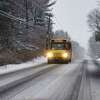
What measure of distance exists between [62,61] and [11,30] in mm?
6928

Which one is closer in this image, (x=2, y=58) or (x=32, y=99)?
(x=32, y=99)

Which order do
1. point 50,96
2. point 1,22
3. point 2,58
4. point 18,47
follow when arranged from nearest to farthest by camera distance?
point 50,96
point 2,58
point 1,22
point 18,47

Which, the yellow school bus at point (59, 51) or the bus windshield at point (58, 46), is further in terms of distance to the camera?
the bus windshield at point (58, 46)

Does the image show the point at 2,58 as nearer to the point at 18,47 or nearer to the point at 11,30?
the point at 11,30

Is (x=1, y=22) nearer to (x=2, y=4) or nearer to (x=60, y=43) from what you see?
(x=2, y=4)

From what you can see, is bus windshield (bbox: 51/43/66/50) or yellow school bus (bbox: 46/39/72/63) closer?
yellow school bus (bbox: 46/39/72/63)

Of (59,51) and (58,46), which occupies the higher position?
(58,46)

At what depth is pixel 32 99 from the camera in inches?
419

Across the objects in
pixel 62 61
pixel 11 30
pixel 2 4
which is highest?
pixel 2 4

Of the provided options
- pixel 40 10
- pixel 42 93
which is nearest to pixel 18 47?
pixel 40 10

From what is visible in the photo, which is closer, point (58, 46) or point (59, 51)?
point (59, 51)

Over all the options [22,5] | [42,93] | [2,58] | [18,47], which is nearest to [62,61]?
[18,47]

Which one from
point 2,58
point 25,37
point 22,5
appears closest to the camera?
point 2,58

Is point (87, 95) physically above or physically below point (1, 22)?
below
